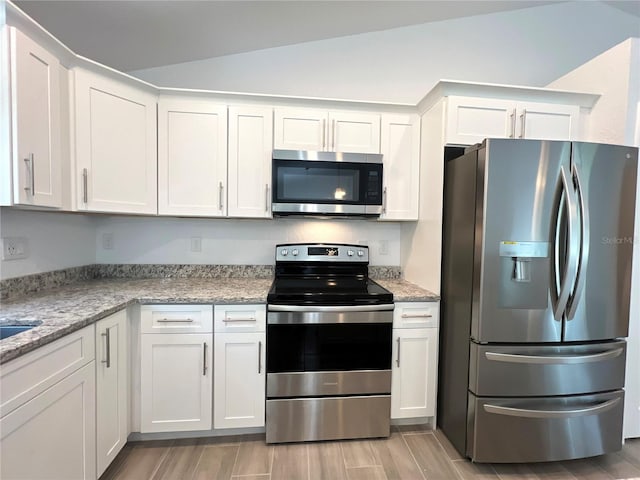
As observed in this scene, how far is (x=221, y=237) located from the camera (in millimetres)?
2502

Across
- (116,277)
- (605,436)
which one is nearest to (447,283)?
(605,436)

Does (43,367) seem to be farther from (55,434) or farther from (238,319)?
(238,319)

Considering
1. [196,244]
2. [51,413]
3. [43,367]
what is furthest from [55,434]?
[196,244]

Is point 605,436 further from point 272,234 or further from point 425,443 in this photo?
point 272,234

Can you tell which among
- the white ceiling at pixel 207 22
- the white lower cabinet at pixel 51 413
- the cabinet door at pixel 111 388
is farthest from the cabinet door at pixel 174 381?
the white ceiling at pixel 207 22

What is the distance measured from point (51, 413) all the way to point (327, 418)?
137cm

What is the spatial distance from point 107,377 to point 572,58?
13.7 feet

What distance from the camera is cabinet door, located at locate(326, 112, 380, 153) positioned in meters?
2.19

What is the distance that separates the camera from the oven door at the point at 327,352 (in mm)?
1862

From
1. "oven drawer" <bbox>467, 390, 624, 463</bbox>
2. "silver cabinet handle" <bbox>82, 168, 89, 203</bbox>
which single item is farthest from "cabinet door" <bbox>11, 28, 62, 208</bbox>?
"oven drawer" <bbox>467, 390, 624, 463</bbox>

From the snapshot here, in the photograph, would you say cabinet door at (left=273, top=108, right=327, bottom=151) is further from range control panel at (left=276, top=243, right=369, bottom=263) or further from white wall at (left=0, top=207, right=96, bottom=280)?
white wall at (left=0, top=207, right=96, bottom=280)

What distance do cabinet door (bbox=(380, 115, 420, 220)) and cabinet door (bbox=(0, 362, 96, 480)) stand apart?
1959mm

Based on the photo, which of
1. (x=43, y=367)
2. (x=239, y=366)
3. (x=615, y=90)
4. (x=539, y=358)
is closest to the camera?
(x=43, y=367)

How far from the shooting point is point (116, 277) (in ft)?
7.86
